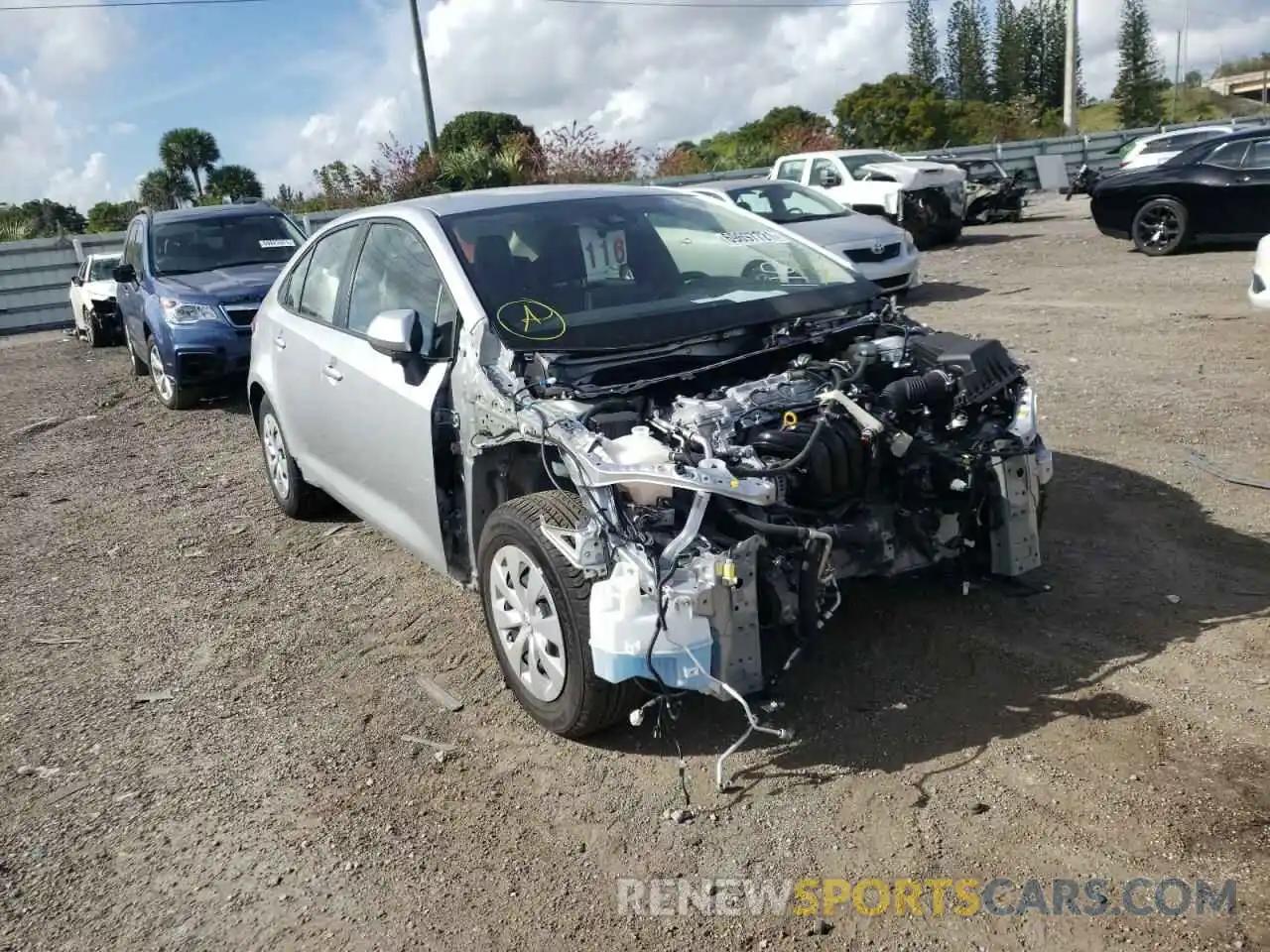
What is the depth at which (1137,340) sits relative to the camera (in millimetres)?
8656

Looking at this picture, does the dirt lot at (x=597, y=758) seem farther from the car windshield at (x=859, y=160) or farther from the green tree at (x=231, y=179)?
the green tree at (x=231, y=179)

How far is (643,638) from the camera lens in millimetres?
3113

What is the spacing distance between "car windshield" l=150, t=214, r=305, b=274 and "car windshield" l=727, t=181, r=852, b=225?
5011 millimetres

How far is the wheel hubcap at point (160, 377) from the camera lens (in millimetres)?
9969

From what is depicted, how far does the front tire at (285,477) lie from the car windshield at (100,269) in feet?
A: 36.2

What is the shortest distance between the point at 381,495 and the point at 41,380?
1092cm

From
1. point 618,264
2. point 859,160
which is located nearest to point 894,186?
point 859,160

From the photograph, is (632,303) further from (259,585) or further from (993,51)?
(993,51)

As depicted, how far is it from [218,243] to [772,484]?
9.02 meters

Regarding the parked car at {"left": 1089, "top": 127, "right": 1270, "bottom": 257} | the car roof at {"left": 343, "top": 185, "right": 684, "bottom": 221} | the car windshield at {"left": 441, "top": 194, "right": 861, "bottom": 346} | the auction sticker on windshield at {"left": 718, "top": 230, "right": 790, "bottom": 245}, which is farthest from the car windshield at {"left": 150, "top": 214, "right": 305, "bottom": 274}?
the parked car at {"left": 1089, "top": 127, "right": 1270, "bottom": 257}

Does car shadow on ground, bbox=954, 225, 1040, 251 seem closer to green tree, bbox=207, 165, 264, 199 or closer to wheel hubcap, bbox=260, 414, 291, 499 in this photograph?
wheel hubcap, bbox=260, 414, 291, 499

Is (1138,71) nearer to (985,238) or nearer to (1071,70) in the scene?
(1071,70)

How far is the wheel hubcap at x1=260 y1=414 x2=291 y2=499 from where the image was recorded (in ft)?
19.6

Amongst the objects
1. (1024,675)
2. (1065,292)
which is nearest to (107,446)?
(1024,675)
